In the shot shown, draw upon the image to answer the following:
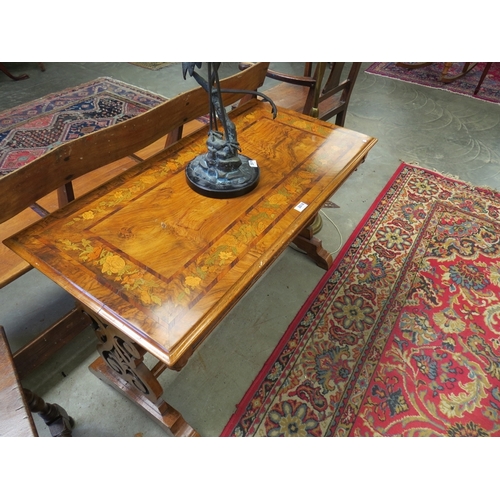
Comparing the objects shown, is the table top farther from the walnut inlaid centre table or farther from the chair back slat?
the chair back slat

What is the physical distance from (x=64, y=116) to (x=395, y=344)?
3.12 metres

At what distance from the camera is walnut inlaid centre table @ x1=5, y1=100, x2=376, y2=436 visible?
848 mm

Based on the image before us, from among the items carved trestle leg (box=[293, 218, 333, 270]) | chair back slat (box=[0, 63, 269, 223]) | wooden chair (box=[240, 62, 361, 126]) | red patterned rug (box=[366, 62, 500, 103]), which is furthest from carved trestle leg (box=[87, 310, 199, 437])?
red patterned rug (box=[366, 62, 500, 103])

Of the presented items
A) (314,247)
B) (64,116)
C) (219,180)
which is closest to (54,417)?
(219,180)

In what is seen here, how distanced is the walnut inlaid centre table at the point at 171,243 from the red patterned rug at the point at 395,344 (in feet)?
1.57

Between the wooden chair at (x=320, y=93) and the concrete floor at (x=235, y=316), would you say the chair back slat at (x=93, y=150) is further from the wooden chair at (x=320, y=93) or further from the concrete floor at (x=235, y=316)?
the concrete floor at (x=235, y=316)

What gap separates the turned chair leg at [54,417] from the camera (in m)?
1.16

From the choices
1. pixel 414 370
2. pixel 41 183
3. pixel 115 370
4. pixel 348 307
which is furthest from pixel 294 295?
pixel 41 183

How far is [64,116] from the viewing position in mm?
2988

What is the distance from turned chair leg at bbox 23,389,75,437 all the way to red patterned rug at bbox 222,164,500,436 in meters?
0.60

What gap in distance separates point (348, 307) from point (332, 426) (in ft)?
1.96

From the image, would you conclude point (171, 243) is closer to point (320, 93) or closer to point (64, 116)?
point (320, 93)

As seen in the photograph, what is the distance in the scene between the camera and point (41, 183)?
1.15 m

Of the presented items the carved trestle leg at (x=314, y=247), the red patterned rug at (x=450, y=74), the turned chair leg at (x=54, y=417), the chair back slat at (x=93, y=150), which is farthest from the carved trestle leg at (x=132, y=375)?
the red patterned rug at (x=450, y=74)
